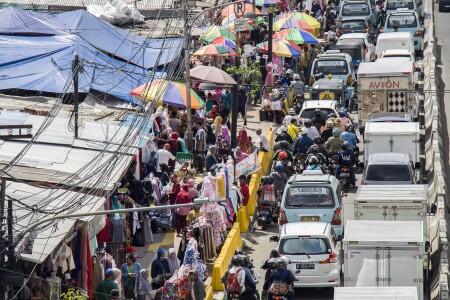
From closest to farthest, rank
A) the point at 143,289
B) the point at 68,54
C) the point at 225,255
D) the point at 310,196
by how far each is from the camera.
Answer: the point at 143,289 → the point at 225,255 → the point at 310,196 → the point at 68,54

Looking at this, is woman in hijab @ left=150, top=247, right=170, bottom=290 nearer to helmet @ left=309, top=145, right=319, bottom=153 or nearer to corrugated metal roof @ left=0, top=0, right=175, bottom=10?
helmet @ left=309, top=145, right=319, bottom=153

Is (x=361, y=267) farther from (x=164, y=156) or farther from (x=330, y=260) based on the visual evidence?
(x=164, y=156)

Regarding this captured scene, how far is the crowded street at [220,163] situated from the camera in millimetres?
29531

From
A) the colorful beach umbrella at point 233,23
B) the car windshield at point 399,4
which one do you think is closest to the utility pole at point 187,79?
the colorful beach umbrella at point 233,23

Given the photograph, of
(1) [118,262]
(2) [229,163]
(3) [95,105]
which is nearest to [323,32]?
(3) [95,105]

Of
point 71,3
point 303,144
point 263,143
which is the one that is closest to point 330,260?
point 303,144

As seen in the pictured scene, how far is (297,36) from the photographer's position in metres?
54.1

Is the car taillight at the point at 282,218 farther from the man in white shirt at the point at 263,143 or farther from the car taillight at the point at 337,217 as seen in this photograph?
the man in white shirt at the point at 263,143

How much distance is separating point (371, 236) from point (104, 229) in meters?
5.40

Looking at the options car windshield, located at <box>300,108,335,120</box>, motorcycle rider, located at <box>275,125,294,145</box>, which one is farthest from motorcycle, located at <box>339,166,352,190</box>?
car windshield, located at <box>300,108,335,120</box>

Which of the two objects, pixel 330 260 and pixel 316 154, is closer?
pixel 330 260

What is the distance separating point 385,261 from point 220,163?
8999 mm

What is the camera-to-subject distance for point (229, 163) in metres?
36.7

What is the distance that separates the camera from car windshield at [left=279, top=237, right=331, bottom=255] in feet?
102
